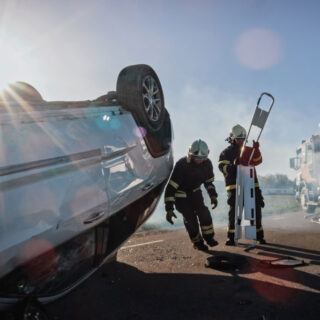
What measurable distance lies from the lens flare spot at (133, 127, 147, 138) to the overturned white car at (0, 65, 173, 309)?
0.03 ft

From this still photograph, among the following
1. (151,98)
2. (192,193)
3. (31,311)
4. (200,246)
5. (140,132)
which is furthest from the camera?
(192,193)

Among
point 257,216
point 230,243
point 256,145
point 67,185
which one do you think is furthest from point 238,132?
point 67,185

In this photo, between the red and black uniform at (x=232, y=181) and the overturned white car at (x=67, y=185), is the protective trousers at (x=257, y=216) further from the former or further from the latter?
the overturned white car at (x=67, y=185)

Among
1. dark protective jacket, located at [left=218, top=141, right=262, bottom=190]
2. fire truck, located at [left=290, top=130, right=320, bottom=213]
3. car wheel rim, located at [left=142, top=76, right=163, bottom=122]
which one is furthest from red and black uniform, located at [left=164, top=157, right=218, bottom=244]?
fire truck, located at [left=290, top=130, right=320, bottom=213]

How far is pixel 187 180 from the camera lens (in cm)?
499

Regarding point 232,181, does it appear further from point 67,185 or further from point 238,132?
point 67,185

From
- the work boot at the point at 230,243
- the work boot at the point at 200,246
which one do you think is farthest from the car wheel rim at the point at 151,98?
the work boot at the point at 230,243

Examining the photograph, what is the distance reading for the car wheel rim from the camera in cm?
340

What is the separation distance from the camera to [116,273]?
3.70 metres

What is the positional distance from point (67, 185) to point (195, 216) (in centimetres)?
328

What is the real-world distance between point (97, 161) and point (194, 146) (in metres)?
2.59

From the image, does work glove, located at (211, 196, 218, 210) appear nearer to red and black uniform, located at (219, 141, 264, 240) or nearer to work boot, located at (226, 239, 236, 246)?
red and black uniform, located at (219, 141, 264, 240)

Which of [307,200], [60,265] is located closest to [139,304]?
[60,265]

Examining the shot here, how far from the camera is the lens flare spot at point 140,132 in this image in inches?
121
